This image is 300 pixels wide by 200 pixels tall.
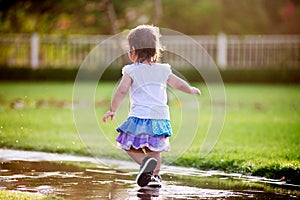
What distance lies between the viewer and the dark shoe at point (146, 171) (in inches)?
201

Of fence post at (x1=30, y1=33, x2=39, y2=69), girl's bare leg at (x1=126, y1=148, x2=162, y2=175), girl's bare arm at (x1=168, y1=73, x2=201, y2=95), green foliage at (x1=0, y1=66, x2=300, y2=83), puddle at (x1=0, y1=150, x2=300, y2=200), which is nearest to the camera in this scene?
puddle at (x1=0, y1=150, x2=300, y2=200)

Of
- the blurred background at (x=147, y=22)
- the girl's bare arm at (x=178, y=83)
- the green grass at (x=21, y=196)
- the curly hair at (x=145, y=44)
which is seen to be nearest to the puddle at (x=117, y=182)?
the green grass at (x=21, y=196)

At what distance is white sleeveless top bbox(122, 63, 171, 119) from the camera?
17.6 ft

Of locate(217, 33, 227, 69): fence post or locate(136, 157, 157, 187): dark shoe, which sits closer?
locate(136, 157, 157, 187): dark shoe

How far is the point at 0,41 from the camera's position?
2058cm

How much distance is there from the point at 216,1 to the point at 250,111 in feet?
38.9

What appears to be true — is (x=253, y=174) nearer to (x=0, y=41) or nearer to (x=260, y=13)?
(x=0, y=41)

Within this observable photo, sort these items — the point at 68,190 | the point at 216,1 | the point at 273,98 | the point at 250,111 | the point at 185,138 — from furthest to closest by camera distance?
the point at 216,1
the point at 273,98
the point at 250,111
the point at 185,138
the point at 68,190

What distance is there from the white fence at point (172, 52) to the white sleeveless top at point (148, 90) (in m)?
15.0

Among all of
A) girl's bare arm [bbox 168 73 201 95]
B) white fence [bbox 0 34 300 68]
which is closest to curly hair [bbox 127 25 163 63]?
girl's bare arm [bbox 168 73 201 95]

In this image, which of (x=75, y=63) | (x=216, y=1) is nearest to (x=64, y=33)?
(x=75, y=63)

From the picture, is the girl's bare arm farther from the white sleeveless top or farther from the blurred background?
the blurred background

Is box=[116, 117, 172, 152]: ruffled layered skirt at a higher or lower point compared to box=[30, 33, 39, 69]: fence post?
lower

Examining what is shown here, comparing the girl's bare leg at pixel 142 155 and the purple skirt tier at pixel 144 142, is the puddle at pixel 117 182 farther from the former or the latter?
the purple skirt tier at pixel 144 142
